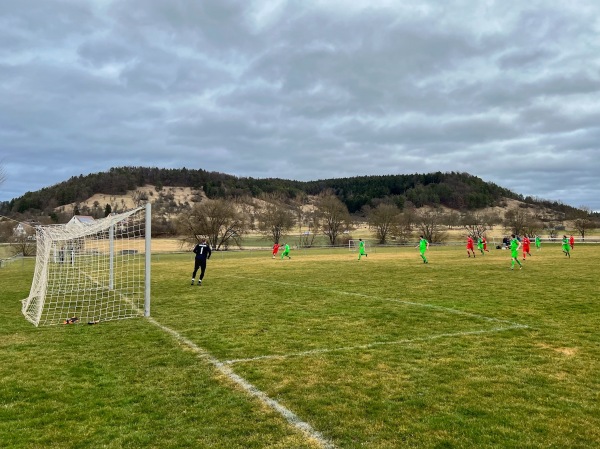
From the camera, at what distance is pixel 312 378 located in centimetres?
599

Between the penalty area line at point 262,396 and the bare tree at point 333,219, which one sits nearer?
the penalty area line at point 262,396

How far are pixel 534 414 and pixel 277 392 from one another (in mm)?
2900

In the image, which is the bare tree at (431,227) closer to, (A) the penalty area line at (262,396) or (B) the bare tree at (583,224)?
(B) the bare tree at (583,224)

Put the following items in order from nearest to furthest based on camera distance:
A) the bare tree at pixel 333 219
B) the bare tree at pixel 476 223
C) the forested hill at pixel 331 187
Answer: the bare tree at pixel 333 219 < the bare tree at pixel 476 223 < the forested hill at pixel 331 187

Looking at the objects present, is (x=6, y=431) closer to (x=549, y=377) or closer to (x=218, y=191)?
(x=549, y=377)

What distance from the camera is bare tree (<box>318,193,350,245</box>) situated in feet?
253

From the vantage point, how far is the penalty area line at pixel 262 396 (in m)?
4.27

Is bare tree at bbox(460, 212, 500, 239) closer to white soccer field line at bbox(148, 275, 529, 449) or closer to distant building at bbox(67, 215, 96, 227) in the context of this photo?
distant building at bbox(67, 215, 96, 227)

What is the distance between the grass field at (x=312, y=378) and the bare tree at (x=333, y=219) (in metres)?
65.0

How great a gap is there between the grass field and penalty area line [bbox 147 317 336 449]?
3 centimetres

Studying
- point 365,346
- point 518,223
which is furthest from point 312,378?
point 518,223

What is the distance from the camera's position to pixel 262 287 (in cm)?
1716

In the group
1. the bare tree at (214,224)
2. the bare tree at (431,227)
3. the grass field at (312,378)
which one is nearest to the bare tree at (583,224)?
the bare tree at (431,227)


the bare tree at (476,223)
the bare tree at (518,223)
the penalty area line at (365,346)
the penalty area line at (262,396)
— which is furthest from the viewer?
the bare tree at (476,223)
